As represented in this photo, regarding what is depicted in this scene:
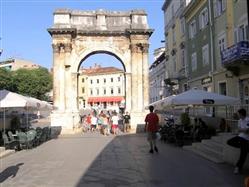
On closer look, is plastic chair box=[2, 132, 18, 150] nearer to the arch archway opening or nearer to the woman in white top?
the woman in white top

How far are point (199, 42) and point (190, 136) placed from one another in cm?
1628

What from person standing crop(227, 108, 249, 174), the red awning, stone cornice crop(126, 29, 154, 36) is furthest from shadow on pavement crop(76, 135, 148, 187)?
the red awning

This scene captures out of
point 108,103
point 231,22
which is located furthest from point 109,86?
point 231,22

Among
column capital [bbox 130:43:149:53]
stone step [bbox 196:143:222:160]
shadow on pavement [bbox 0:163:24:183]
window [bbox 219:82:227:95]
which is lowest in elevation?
shadow on pavement [bbox 0:163:24:183]

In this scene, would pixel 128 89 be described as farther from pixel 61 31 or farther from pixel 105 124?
pixel 61 31

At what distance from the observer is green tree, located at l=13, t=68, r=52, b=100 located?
89.2m

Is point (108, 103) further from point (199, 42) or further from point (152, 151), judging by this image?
point (152, 151)

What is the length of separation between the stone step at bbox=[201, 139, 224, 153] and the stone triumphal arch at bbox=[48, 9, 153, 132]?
17.2 m

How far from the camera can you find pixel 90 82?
126188 millimetres

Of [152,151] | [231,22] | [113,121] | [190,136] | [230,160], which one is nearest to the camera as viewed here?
[230,160]

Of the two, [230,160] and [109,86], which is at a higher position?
[109,86]

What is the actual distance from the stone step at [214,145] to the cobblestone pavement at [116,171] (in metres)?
0.75

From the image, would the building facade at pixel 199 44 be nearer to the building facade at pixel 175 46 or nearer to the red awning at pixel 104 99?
the building facade at pixel 175 46

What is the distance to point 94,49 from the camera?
37281 mm
